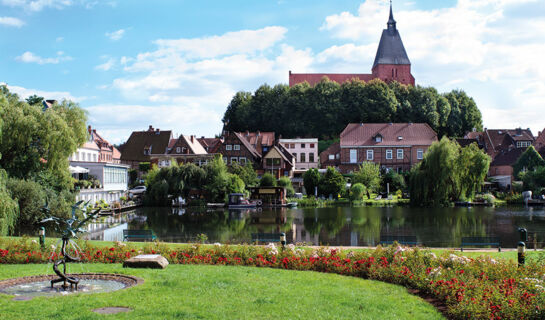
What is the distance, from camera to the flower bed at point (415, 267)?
909 centimetres

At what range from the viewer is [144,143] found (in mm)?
85688

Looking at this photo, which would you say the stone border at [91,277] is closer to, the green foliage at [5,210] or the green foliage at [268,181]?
the green foliage at [5,210]

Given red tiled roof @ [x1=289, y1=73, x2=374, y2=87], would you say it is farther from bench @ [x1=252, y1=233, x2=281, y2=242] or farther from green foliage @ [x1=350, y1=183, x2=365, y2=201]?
bench @ [x1=252, y1=233, x2=281, y2=242]

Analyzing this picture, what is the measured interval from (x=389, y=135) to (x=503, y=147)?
72.3 ft

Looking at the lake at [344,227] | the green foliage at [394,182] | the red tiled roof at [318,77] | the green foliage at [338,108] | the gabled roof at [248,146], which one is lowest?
the lake at [344,227]

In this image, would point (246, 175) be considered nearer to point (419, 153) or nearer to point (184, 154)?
point (184, 154)

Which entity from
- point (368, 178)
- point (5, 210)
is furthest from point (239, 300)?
point (368, 178)

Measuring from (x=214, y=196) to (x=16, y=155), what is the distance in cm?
2906

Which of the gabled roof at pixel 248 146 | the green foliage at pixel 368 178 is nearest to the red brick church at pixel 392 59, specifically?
the gabled roof at pixel 248 146

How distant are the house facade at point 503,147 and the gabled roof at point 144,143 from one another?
53.8 meters

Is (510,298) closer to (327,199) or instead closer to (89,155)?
(327,199)

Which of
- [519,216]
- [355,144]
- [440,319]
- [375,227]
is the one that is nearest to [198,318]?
[440,319]

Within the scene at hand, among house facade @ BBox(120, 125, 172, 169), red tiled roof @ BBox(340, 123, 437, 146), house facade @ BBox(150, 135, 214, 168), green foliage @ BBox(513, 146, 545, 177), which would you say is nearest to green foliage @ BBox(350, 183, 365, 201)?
red tiled roof @ BBox(340, 123, 437, 146)

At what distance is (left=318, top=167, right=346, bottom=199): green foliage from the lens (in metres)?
62.9
